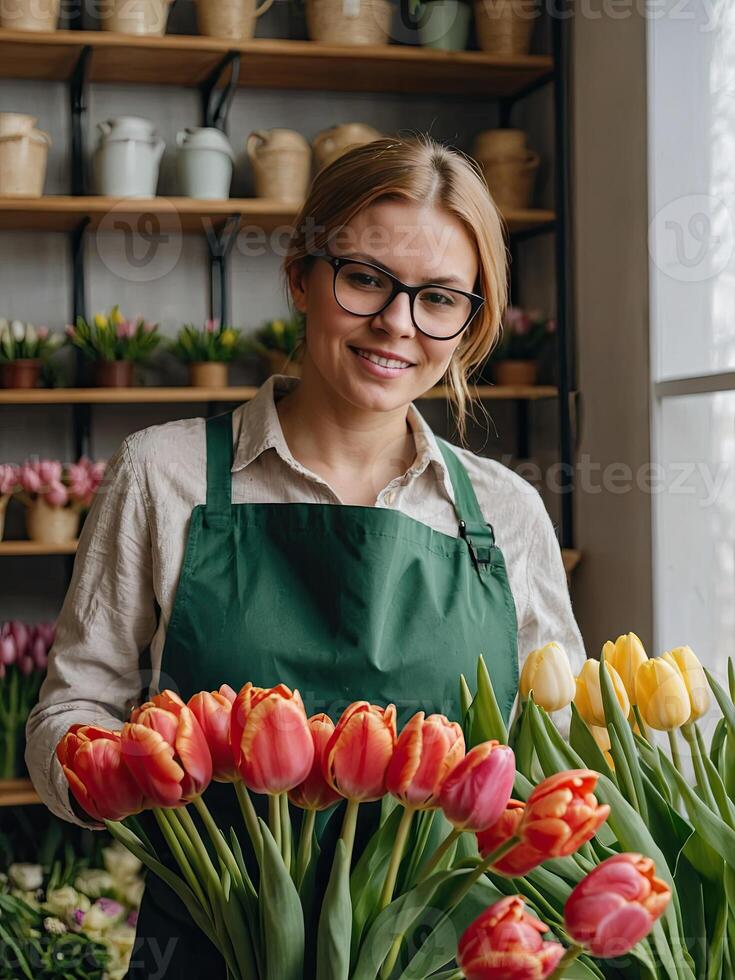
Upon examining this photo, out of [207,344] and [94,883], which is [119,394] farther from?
[94,883]

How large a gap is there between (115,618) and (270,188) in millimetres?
1738

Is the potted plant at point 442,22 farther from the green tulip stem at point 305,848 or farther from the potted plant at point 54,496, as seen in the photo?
the green tulip stem at point 305,848

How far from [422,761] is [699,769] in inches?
9.0

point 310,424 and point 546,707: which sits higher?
point 310,424

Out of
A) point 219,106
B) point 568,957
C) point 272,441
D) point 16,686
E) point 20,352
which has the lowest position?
point 16,686

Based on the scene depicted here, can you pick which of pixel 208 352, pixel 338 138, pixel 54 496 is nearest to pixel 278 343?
pixel 208 352

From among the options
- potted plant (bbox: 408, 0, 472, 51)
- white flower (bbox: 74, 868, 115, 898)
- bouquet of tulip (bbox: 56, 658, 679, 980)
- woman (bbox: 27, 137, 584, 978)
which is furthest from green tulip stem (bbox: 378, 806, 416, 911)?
potted plant (bbox: 408, 0, 472, 51)

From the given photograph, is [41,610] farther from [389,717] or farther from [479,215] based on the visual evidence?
[389,717]

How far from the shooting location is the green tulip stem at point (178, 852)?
0.55 m

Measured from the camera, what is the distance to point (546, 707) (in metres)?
0.70

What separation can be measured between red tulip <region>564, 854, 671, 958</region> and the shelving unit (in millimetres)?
2104

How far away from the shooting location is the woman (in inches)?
41.8

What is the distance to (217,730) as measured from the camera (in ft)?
1.77

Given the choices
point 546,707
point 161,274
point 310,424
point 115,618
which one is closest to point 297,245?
point 310,424
